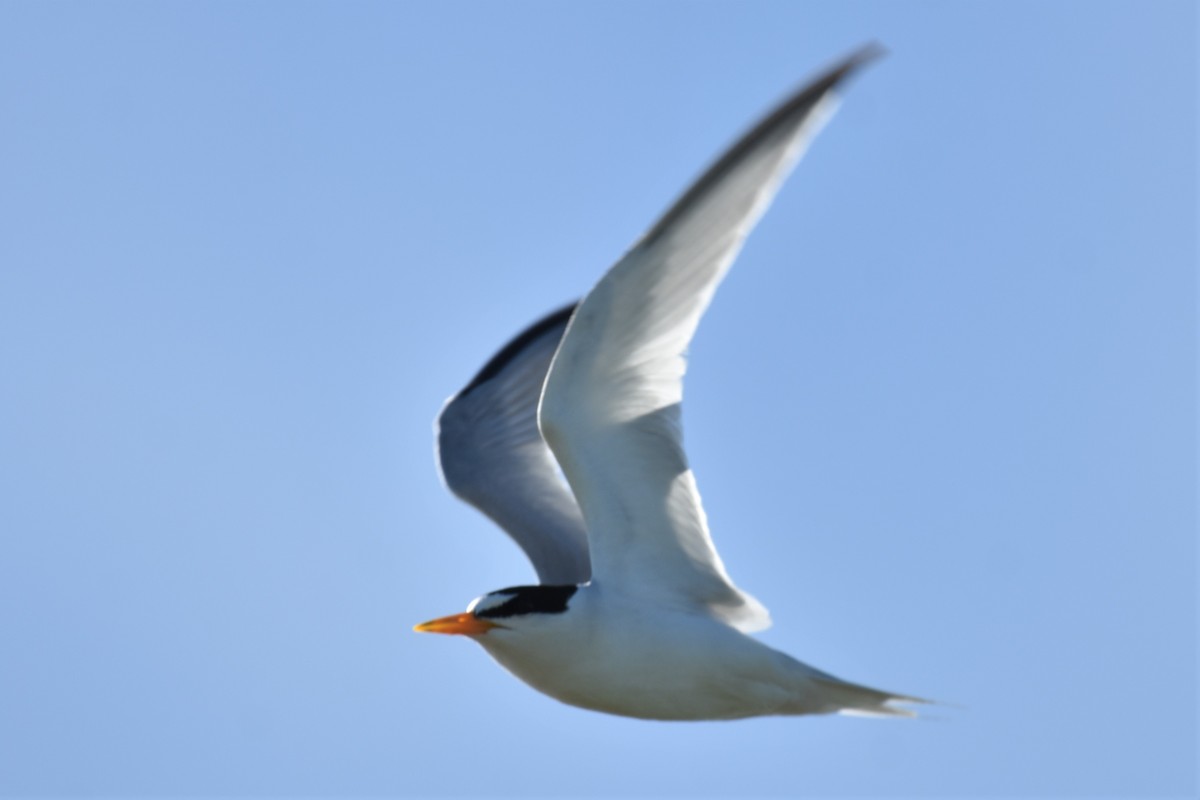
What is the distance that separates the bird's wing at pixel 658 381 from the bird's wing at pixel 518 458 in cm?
144

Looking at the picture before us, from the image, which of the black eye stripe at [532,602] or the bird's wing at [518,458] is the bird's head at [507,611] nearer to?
the black eye stripe at [532,602]

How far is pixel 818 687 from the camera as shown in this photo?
859cm

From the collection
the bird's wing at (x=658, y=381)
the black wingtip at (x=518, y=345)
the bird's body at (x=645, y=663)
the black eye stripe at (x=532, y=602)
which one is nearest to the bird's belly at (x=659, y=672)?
the bird's body at (x=645, y=663)

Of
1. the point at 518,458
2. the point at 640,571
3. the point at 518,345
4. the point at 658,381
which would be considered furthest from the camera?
the point at 518,345

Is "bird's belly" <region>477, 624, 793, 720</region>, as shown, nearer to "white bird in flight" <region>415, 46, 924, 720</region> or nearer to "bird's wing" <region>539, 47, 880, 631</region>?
"white bird in flight" <region>415, 46, 924, 720</region>

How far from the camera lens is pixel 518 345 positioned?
11.9 m

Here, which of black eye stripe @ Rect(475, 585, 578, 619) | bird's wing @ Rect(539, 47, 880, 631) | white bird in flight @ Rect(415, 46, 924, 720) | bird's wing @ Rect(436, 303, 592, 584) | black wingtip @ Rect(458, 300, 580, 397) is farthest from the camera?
black wingtip @ Rect(458, 300, 580, 397)

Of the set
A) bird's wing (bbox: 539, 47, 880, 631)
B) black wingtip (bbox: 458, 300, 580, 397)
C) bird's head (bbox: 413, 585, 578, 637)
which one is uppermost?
black wingtip (bbox: 458, 300, 580, 397)

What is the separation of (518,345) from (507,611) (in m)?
3.72

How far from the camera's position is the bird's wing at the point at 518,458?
10375 millimetres

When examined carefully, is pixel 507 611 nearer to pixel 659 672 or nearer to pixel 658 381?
pixel 659 672

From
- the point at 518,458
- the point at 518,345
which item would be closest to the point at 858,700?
the point at 518,458

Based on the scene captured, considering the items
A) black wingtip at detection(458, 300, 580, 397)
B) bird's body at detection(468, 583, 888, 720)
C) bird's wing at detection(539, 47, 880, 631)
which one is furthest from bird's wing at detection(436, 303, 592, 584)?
bird's body at detection(468, 583, 888, 720)

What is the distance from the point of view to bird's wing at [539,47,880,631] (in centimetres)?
715
